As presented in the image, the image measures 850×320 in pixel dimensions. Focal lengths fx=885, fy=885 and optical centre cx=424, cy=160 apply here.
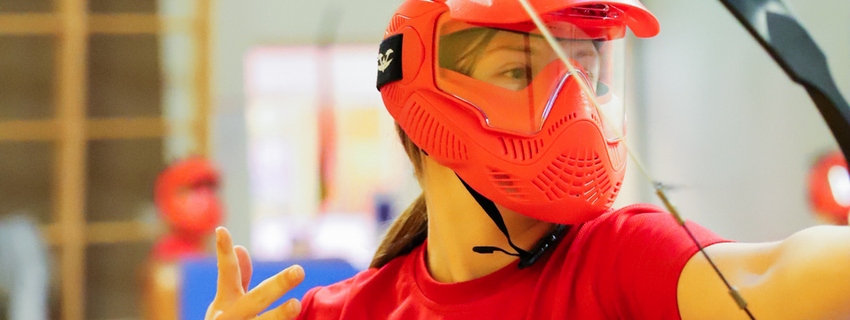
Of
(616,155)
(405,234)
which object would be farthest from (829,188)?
(616,155)

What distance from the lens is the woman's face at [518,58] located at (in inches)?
39.8

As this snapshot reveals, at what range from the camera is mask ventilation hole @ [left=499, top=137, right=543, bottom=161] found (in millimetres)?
972

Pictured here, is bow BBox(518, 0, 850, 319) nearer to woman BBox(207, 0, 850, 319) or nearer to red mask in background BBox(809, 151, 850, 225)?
woman BBox(207, 0, 850, 319)

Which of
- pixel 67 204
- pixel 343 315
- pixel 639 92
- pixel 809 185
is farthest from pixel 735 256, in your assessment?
pixel 639 92

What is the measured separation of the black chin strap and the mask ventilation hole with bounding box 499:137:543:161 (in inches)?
3.8

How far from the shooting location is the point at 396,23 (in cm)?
115

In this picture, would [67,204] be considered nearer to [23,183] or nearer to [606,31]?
[23,183]

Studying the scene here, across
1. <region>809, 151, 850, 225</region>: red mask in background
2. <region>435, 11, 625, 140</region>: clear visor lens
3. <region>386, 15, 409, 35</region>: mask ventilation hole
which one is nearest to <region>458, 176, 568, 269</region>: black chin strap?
<region>435, 11, 625, 140</region>: clear visor lens

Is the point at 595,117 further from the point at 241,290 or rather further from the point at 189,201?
the point at 189,201

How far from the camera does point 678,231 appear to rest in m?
0.86

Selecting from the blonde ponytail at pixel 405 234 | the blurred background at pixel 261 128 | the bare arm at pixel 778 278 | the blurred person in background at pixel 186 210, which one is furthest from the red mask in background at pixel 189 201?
the bare arm at pixel 778 278

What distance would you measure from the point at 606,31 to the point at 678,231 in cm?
29

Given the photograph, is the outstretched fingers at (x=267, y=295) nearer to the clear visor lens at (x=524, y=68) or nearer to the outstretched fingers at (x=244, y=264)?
the outstretched fingers at (x=244, y=264)

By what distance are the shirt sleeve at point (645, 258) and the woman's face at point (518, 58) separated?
0.19 m
